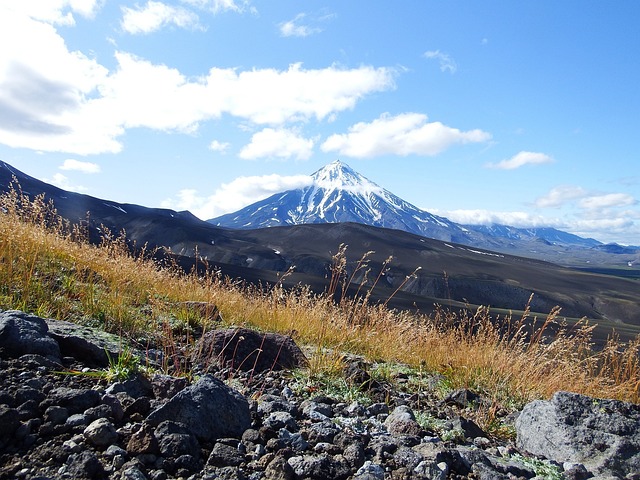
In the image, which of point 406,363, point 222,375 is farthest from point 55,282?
point 406,363

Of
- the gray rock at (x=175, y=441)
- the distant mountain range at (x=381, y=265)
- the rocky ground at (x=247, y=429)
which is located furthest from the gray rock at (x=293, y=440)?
the distant mountain range at (x=381, y=265)

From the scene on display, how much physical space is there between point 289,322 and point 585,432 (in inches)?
155

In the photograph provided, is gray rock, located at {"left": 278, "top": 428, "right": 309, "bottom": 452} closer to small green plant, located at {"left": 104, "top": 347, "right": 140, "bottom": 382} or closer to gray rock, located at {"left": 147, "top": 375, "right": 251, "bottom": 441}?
gray rock, located at {"left": 147, "top": 375, "right": 251, "bottom": 441}

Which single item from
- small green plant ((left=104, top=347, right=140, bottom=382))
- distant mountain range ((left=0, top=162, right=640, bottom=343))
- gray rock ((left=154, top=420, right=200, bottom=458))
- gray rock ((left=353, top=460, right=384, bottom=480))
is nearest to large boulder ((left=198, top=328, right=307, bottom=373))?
small green plant ((left=104, top=347, right=140, bottom=382))

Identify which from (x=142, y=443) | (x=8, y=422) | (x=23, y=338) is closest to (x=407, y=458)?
(x=142, y=443)

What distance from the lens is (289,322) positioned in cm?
648

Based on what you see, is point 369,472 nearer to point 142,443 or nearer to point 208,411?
point 208,411

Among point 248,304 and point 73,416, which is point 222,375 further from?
point 248,304

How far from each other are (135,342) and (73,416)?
207cm

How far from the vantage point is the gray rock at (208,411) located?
252 centimetres

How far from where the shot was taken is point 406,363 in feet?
18.9

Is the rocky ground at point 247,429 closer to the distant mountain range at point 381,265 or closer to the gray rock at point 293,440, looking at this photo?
the gray rock at point 293,440

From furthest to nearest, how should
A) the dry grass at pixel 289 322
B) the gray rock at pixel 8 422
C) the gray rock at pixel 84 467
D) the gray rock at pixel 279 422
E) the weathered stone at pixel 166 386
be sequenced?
the dry grass at pixel 289 322
the weathered stone at pixel 166 386
the gray rock at pixel 279 422
the gray rock at pixel 8 422
the gray rock at pixel 84 467

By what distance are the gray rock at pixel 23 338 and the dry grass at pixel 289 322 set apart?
1.05 metres
